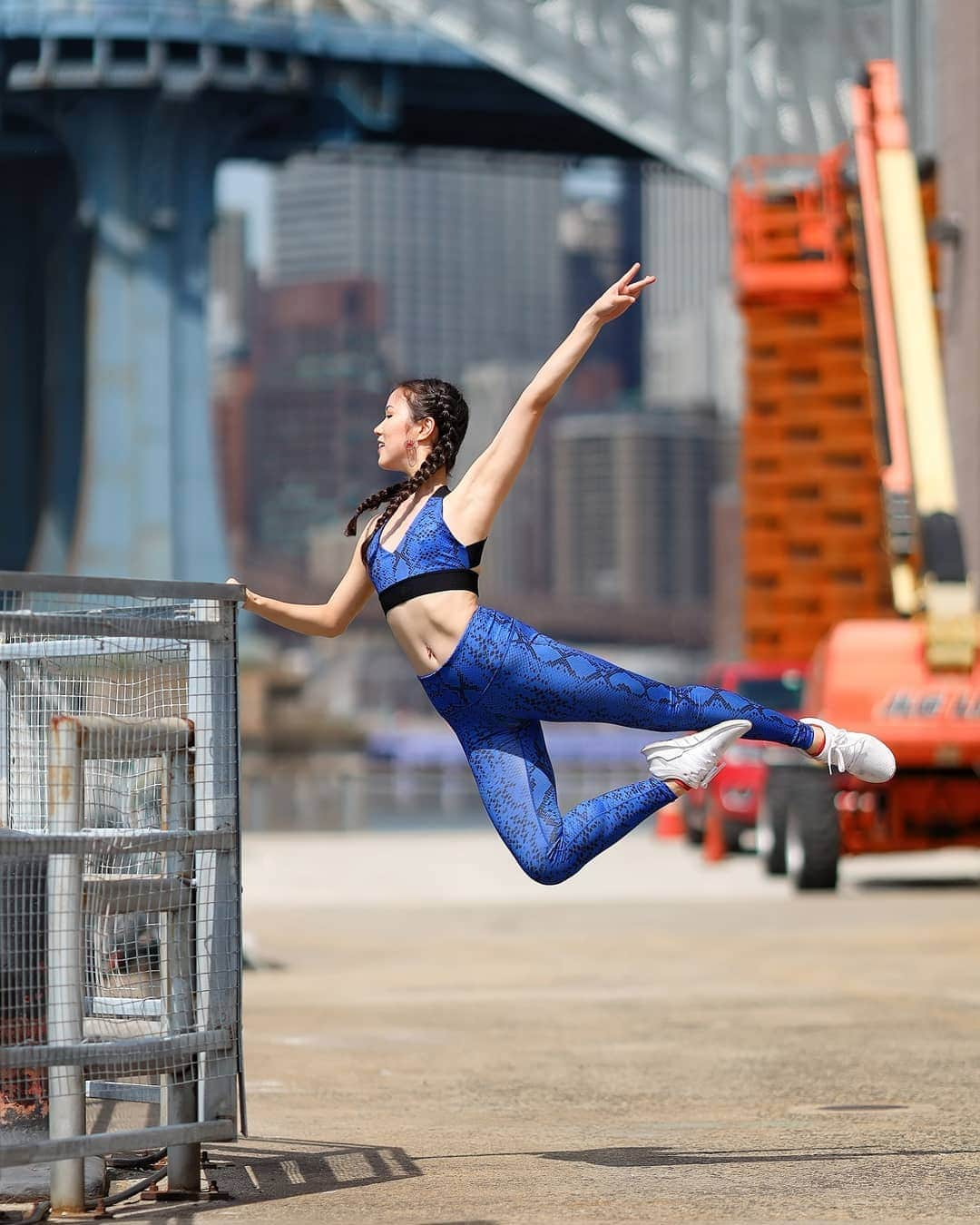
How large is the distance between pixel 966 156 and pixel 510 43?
12.3 meters

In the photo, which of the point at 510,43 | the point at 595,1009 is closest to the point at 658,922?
the point at 595,1009

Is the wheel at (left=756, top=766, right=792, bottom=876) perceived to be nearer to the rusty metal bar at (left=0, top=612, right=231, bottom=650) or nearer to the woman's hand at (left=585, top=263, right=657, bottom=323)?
the woman's hand at (left=585, top=263, right=657, bottom=323)

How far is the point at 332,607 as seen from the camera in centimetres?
736

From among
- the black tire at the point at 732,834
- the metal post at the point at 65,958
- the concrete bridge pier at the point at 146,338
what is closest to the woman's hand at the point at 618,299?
the metal post at the point at 65,958

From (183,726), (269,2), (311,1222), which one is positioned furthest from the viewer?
(269,2)

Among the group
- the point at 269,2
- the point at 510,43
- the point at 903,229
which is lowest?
the point at 903,229

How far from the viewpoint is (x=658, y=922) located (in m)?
18.3

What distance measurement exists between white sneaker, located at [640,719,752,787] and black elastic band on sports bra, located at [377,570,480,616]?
2.25 ft

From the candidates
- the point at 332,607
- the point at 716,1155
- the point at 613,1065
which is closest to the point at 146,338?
the point at 613,1065

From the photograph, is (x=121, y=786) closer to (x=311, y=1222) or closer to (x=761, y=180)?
(x=311, y=1222)

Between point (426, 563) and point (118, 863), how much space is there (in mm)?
1219

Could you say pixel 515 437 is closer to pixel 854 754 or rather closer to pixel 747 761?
pixel 854 754

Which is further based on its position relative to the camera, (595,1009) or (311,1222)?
(595,1009)

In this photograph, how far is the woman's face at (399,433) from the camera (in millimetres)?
7195
